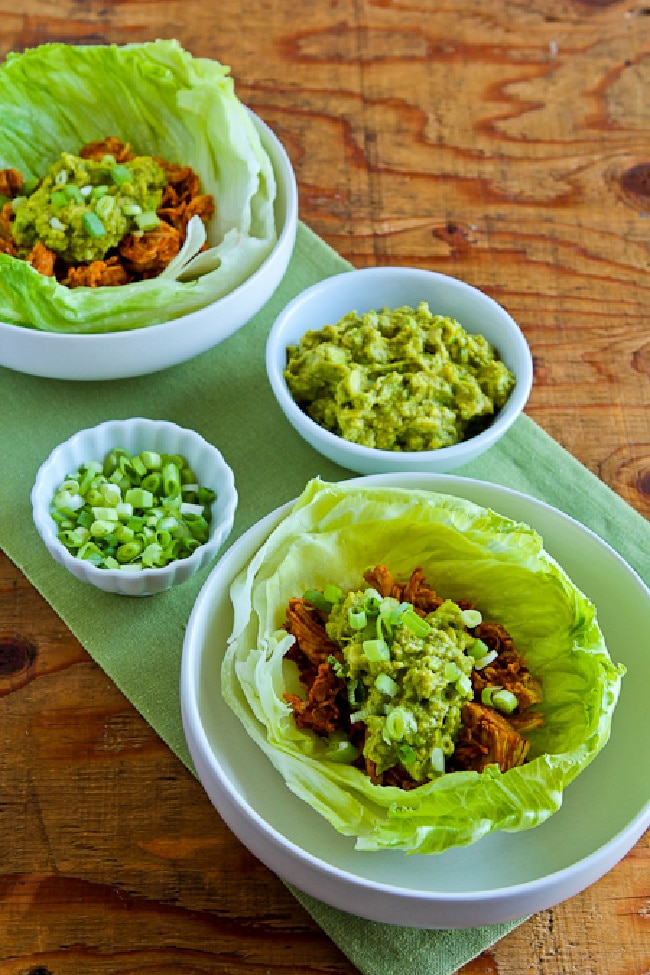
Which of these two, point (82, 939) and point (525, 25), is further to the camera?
point (525, 25)

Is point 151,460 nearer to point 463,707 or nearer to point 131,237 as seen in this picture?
point 131,237

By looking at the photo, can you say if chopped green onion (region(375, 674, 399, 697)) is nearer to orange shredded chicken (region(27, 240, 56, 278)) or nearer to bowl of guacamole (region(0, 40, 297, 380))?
bowl of guacamole (region(0, 40, 297, 380))

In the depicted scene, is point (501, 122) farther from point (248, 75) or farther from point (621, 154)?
point (248, 75)

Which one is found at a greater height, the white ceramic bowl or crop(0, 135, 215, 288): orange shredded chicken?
crop(0, 135, 215, 288): orange shredded chicken

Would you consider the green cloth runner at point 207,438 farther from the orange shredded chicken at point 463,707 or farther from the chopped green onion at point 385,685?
the chopped green onion at point 385,685

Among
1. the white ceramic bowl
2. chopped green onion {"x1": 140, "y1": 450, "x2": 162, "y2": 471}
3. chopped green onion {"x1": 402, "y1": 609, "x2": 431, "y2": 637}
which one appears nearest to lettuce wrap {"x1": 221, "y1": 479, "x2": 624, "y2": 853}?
chopped green onion {"x1": 402, "y1": 609, "x2": 431, "y2": 637}

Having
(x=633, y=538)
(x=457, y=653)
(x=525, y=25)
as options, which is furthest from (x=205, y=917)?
(x=525, y=25)
